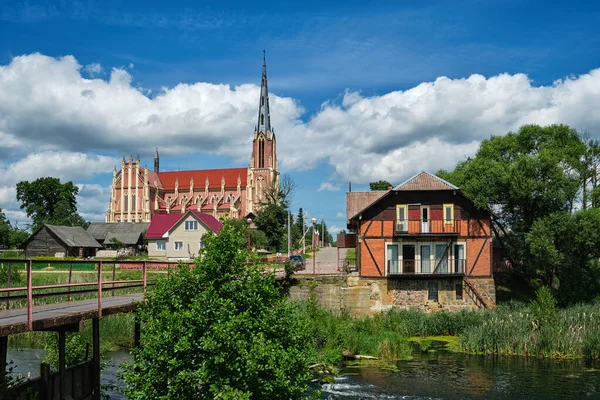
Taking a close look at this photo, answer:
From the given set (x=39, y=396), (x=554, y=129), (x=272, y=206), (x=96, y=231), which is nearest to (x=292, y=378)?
(x=39, y=396)

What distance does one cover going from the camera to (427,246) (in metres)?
39.6

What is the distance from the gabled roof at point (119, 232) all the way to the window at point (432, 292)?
54.3m

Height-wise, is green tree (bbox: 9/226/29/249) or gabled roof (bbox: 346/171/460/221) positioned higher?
gabled roof (bbox: 346/171/460/221)

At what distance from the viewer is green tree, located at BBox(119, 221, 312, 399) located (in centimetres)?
1257

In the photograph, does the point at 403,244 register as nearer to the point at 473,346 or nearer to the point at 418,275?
the point at 418,275

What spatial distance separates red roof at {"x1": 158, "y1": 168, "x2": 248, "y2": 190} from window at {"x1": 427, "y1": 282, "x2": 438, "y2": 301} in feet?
296

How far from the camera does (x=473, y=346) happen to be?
2919 centimetres

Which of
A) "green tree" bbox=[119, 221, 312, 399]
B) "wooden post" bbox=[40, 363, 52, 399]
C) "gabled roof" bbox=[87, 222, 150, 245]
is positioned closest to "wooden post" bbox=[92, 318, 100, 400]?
"wooden post" bbox=[40, 363, 52, 399]

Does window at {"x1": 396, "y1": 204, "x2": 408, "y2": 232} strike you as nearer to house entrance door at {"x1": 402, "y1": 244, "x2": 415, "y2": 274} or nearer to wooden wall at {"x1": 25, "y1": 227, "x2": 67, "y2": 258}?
house entrance door at {"x1": 402, "y1": 244, "x2": 415, "y2": 274}

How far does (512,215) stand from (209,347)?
104 feet

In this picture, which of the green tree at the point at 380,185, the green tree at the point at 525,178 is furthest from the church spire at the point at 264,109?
the green tree at the point at 525,178

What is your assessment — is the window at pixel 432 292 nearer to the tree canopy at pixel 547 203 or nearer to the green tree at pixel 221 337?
the tree canopy at pixel 547 203

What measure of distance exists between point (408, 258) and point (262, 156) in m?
91.2

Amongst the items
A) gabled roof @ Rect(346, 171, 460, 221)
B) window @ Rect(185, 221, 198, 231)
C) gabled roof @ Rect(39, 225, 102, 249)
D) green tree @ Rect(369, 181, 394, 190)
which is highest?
green tree @ Rect(369, 181, 394, 190)
